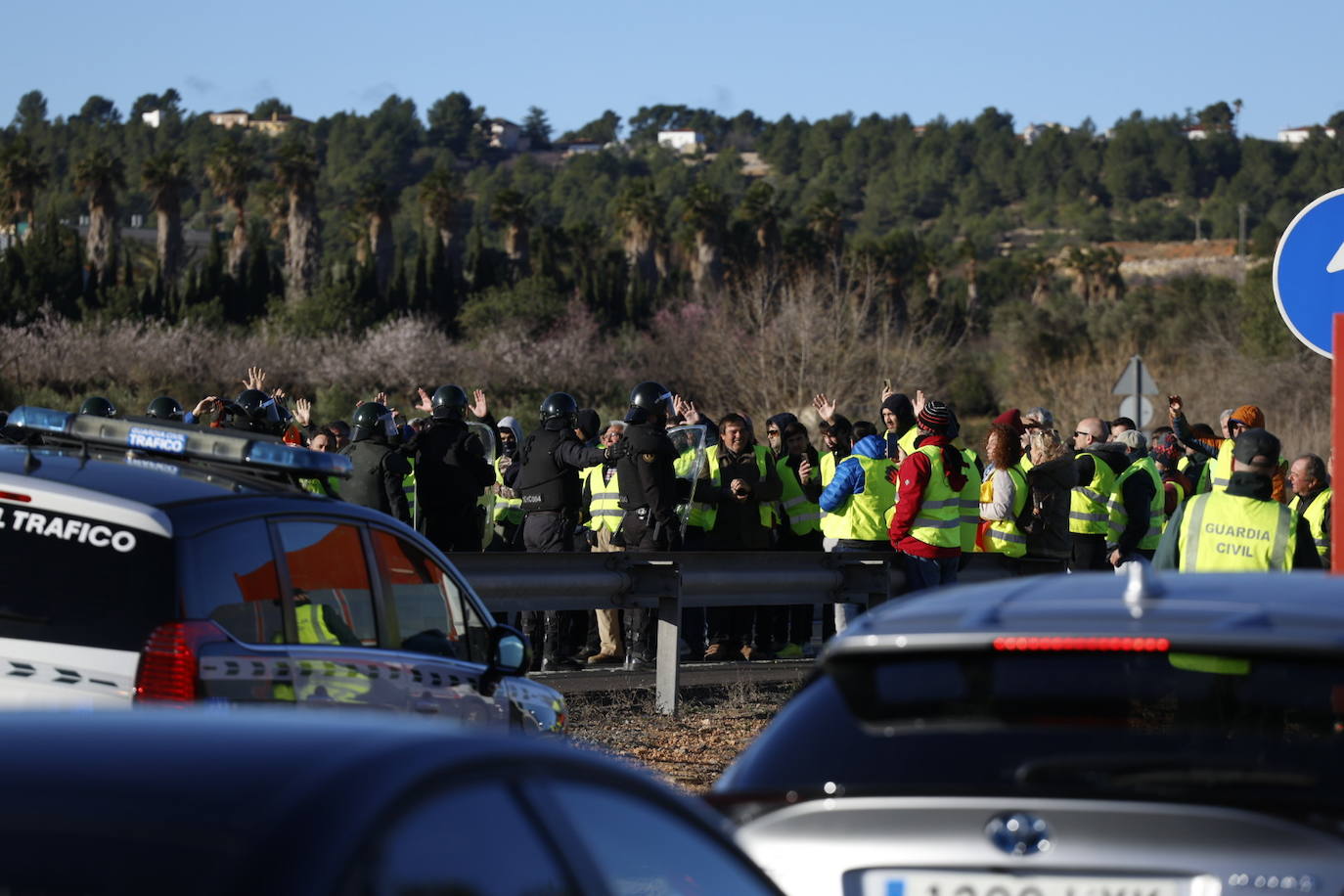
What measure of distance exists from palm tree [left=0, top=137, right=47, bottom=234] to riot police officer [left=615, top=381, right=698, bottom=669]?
78053 mm

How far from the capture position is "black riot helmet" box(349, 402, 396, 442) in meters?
13.2

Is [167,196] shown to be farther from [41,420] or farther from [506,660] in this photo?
[506,660]

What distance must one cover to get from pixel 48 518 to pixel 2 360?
6652cm

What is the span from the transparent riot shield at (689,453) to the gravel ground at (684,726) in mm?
2354

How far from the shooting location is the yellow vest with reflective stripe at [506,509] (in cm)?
1638

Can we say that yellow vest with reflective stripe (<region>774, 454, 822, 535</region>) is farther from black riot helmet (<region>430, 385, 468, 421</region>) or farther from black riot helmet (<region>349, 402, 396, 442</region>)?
black riot helmet (<region>349, 402, 396, 442</region>)

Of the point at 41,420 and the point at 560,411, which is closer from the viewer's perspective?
the point at 41,420

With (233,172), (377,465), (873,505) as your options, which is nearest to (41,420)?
(377,465)

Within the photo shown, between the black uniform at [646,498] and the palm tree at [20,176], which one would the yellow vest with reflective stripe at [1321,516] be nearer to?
the black uniform at [646,498]

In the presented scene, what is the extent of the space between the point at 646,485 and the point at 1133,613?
9708mm

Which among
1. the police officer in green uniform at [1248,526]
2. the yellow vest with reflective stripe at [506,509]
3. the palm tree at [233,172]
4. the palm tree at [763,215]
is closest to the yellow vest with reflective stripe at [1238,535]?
the police officer in green uniform at [1248,526]

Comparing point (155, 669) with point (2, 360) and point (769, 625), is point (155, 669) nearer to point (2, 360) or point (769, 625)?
point (769, 625)

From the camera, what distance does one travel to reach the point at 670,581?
1205 centimetres

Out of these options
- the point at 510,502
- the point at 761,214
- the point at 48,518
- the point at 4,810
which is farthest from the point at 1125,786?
the point at 761,214
